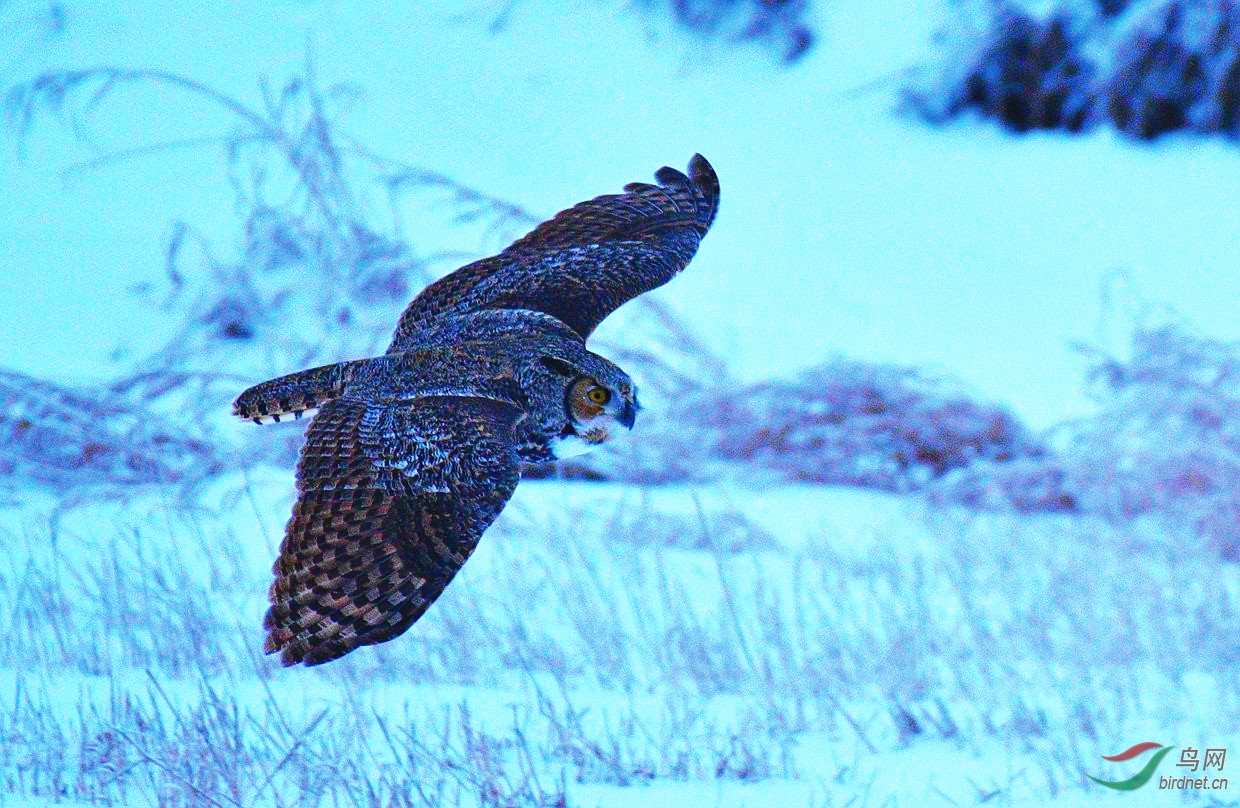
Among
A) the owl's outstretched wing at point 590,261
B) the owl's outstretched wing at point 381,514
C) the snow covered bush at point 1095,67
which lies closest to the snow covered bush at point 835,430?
the owl's outstretched wing at point 590,261

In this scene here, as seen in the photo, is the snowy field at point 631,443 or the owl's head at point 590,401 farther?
the snowy field at point 631,443

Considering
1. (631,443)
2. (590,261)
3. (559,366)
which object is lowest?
(559,366)

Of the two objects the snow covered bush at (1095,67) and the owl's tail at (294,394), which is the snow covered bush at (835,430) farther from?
the snow covered bush at (1095,67)

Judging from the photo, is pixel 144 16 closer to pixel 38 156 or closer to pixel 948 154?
pixel 38 156

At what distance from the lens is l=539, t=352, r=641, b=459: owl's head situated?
14.0ft

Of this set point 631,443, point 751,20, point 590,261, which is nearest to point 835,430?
point 631,443

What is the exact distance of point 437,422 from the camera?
156 inches

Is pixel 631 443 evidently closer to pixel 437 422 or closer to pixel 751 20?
pixel 437 422

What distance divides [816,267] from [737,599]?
21.6ft

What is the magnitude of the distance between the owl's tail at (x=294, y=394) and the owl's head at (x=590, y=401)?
0.57m

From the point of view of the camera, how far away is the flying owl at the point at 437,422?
3648mm

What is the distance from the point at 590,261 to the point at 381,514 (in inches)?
63.0

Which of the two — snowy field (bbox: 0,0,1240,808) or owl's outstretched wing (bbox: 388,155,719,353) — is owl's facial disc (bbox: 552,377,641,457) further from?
snowy field (bbox: 0,0,1240,808)

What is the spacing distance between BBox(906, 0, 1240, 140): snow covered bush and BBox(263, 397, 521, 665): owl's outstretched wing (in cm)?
1050
